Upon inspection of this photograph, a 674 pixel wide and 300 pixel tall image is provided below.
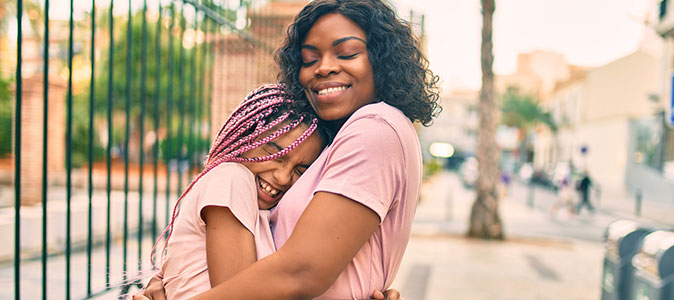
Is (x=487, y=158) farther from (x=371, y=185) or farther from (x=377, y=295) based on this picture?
(x=371, y=185)

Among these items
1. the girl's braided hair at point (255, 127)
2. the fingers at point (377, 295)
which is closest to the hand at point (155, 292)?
the girl's braided hair at point (255, 127)

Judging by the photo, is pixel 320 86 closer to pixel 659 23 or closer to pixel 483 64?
pixel 483 64

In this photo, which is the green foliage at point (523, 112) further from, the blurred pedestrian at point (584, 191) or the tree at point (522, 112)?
the blurred pedestrian at point (584, 191)

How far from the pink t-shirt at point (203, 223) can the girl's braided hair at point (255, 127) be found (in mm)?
55

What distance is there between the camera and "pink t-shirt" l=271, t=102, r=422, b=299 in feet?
4.44

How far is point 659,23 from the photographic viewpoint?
20.3m

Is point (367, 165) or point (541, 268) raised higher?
point (367, 165)

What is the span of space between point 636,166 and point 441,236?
20.6 m

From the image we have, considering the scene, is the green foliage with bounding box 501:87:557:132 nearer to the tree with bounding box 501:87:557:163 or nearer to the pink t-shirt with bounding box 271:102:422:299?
the tree with bounding box 501:87:557:163

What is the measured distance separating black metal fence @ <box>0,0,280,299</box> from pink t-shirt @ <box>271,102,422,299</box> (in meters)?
0.79

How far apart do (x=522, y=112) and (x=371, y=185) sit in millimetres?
45110

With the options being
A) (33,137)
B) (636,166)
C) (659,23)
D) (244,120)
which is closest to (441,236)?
(33,137)

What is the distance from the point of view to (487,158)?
1009cm

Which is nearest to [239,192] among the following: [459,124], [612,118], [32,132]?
[32,132]
